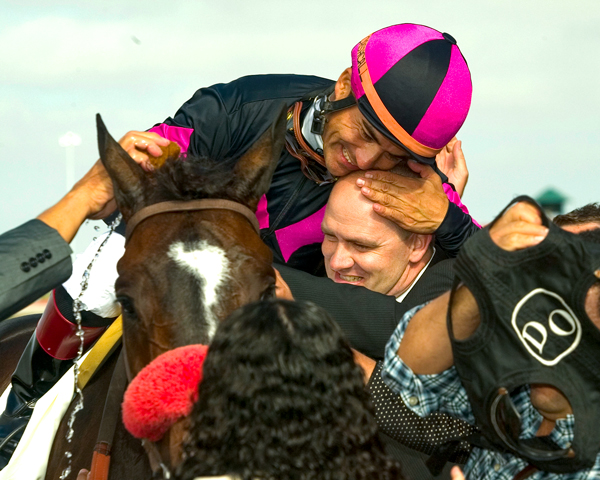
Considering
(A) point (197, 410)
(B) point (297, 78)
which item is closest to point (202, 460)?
(A) point (197, 410)

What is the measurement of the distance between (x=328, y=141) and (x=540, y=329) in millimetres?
2026

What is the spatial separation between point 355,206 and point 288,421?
7.48 ft

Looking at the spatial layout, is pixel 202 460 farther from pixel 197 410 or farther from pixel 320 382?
pixel 320 382

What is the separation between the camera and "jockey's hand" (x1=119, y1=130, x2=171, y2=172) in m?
3.11

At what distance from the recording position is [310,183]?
13.6 ft

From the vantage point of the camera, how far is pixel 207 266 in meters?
2.53

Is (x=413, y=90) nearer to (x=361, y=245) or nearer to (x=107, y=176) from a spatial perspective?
(x=361, y=245)

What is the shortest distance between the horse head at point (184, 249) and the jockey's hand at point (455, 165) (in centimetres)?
197

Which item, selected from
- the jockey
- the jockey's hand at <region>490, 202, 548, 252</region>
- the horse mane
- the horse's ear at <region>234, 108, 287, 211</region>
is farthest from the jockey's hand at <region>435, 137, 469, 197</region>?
the jockey's hand at <region>490, 202, 548, 252</region>

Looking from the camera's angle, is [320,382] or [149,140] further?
[149,140]

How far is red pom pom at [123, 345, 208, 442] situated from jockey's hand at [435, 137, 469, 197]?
297 cm

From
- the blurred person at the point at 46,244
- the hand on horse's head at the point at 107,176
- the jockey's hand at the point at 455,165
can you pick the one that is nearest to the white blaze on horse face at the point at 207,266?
the blurred person at the point at 46,244

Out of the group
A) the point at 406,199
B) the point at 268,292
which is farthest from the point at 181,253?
the point at 406,199

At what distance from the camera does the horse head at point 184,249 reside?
8.11 ft
